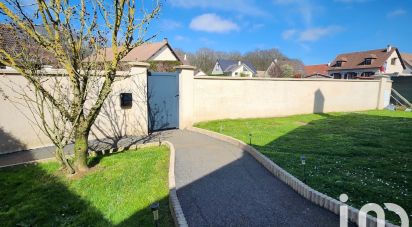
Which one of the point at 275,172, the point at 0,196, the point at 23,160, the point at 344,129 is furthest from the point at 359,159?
the point at 23,160

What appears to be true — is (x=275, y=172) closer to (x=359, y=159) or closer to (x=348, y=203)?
(x=348, y=203)

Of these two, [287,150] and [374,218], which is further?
[287,150]

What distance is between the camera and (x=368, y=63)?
51.2 meters

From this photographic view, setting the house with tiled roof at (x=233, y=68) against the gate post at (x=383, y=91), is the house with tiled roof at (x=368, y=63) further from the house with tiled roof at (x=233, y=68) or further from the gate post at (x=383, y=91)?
the gate post at (x=383, y=91)

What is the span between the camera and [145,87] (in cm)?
1034

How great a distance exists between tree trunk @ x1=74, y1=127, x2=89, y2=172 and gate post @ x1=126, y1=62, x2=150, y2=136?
3731 millimetres

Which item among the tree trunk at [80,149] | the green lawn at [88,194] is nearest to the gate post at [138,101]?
the green lawn at [88,194]

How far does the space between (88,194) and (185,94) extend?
22.8 feet

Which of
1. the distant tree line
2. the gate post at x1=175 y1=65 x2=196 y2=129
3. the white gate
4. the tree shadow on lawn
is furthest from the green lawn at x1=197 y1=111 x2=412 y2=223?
the distant tree line

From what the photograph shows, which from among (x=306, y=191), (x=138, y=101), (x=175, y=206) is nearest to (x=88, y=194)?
(x=175, y=206)

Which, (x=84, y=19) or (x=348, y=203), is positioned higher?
(x=84, y=19)

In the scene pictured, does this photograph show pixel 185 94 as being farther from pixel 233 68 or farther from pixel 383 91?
pixel 233 68

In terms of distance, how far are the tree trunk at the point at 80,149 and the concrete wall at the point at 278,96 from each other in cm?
634

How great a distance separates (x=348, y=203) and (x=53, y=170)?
21.5 ft
